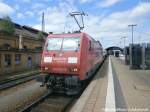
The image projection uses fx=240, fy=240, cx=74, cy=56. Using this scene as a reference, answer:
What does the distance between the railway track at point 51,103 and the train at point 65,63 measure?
1.21ft

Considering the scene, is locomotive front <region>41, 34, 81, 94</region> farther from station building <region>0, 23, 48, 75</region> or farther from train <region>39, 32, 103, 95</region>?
station building <region>0, 23, 48, 75</region>

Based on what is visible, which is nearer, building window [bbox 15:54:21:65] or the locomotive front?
the locomotive front

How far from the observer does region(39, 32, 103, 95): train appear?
465 inches

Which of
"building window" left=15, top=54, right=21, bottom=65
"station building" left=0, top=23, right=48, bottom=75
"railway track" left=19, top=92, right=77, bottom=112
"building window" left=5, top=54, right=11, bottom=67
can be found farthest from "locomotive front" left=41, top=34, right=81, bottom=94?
"building window" left=15, top=54, right=21, bottom=65

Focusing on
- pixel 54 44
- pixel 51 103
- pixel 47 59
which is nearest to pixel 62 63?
pixel 47 59

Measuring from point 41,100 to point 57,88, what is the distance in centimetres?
144

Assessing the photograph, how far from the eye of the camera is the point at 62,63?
12109 millimetres

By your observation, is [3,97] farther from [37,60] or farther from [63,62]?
[37,60]

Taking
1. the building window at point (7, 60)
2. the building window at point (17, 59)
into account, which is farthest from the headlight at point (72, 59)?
the building window at point (17, 59)

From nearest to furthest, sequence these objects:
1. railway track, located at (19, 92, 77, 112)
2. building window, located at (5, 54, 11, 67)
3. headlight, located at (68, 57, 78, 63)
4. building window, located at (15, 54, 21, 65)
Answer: railway track, located at (19, 92, 77, 112) < headlight, located at (68, 57, 78, 63) < building window, located at (5, 54, 11, 67) < building window, located at (15, 54, 21, 65)

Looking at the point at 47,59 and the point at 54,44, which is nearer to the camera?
the point at 47,59

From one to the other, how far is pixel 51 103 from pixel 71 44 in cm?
341

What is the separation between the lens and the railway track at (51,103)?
9.65 metres

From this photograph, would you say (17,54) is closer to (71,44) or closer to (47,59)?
(47,59)
